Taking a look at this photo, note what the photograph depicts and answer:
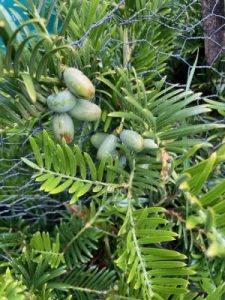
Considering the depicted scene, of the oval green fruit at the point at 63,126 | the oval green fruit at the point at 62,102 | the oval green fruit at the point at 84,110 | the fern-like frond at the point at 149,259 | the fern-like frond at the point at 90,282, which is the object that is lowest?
the fern-like frond at the point at 90,282

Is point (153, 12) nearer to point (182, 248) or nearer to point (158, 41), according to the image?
point (158, 41)

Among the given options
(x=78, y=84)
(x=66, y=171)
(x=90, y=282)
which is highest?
(x=78, y=84)

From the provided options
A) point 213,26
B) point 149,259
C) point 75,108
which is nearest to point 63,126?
point 75,108

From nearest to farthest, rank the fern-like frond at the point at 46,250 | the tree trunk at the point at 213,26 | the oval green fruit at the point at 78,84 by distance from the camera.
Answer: the oval green fruit at the point at 78,84
the fern-like frond at the point at 46,250
the tree trunk at the point at 213,26

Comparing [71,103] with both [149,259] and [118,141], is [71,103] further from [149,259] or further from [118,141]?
[149,259]

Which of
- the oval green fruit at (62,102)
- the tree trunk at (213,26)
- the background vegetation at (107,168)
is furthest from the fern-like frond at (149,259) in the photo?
the tree trunk at (213,26)

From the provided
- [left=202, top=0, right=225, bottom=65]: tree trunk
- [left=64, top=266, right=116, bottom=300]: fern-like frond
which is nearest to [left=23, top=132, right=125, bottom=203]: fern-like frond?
[left=64, top=266, right=116, bottom=300]: fern-like frond

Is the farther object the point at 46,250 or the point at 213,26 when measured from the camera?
the point at 213,26

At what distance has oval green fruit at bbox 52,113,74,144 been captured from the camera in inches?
16.8

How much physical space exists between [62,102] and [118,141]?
0.08m

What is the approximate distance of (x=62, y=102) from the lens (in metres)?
0.41

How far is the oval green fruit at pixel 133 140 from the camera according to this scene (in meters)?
0.43

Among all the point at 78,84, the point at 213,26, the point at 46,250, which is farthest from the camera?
the point at 213,26

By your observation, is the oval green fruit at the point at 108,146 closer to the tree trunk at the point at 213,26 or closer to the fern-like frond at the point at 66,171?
the fern-like frond at the point at 66,171
